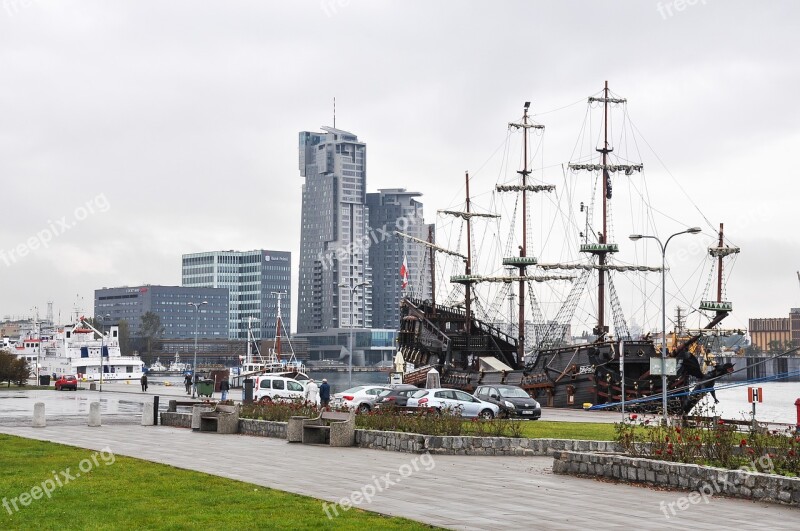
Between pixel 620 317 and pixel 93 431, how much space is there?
5486 centimetres

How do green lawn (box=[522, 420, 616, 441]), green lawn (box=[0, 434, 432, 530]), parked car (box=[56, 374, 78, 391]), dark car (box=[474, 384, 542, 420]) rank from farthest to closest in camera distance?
parked car (box=[56, 374, 78, 391]) < dark car (box=[474, 384, 542, 420]) < green lawn (box=[522, 420, 616, 441]) < green lawn (box=[0, 434, 432, 530])

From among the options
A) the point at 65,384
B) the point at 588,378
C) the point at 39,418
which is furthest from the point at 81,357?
the point at 39,418

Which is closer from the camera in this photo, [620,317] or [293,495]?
[293,495]

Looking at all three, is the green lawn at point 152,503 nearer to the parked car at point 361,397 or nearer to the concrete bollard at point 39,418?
the concrete bollard at point 39,418

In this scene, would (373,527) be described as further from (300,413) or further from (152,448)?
(300,413)

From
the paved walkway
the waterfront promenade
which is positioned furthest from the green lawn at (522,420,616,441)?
the waterfront promenade

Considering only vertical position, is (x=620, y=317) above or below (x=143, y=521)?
above

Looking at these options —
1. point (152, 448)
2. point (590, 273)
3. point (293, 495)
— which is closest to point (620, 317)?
point (590, 273)

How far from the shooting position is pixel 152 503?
14.7 m

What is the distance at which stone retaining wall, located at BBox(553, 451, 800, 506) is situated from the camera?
15914 mm

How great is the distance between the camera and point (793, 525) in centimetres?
1377

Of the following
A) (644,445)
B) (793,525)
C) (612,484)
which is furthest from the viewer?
(644,445)

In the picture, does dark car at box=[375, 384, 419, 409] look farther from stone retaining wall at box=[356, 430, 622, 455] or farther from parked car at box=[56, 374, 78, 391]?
parked car at box=[56, 374, 78, 391]

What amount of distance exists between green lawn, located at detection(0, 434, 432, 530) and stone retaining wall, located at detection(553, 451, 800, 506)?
21.5 feet
